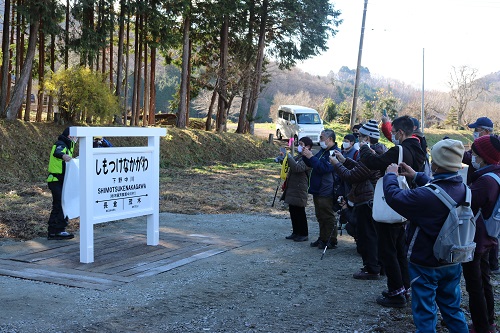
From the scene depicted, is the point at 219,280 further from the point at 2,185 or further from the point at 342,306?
the point at 2,185

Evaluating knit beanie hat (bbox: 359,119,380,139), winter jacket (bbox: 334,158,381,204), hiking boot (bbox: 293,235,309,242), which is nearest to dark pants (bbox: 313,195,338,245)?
hiking boot (bbox: 293,235,309,242)

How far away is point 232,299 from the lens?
20.1ft

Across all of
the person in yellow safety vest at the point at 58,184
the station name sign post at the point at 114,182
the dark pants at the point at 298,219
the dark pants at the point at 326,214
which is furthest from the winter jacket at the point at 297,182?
the person in yellow safety vest at the point at 58,184

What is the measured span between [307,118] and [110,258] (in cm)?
3231

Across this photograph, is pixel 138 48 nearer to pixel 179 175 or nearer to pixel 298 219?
pixel 179 175

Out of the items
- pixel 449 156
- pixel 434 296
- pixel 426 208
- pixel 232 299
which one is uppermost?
pixel 449 156

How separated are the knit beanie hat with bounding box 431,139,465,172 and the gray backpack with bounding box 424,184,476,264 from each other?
0.70 ft

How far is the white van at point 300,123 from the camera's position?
38.3m

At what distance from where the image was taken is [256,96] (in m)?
36.2

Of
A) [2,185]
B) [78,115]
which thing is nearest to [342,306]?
[2,185]

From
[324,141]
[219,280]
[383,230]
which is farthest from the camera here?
[324,141]

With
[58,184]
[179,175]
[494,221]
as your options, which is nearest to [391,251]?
[494,221]

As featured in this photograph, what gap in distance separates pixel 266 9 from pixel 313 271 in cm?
2717

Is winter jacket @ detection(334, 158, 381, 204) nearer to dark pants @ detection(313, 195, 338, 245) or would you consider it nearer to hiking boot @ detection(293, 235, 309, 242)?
dark pants @ detection(313, 195, 338, 245)
